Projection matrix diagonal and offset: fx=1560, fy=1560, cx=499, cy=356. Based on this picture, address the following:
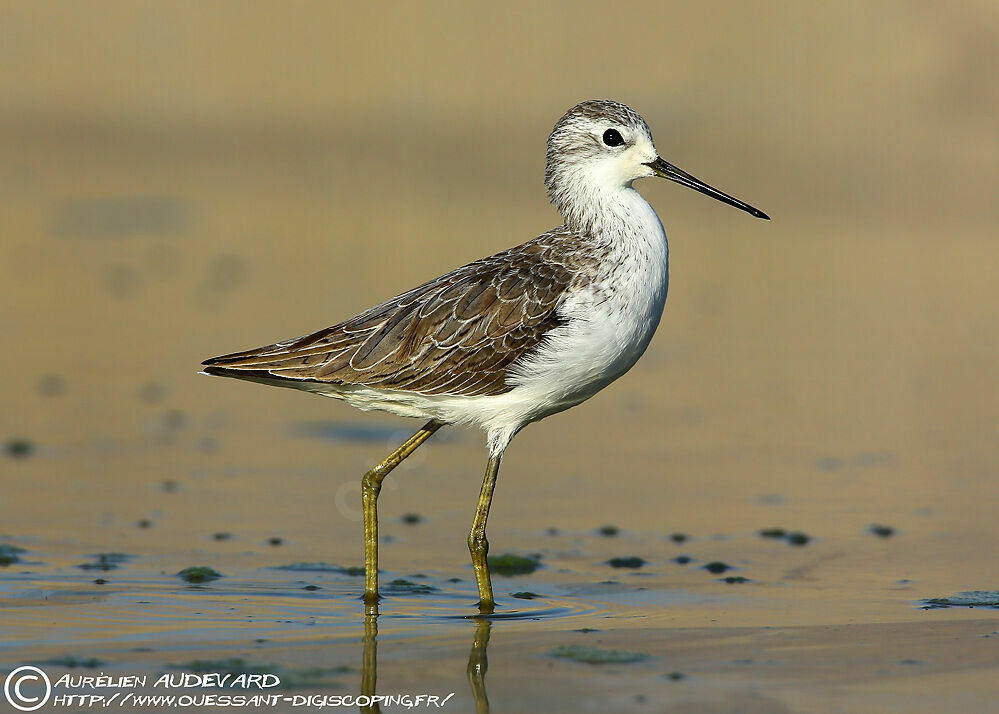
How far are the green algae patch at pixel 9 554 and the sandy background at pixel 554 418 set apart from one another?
0.12 m

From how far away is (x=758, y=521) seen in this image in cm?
1002

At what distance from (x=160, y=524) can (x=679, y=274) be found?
1099cm

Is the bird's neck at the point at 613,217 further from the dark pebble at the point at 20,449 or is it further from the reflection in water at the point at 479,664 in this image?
the dark pebble at the point at 20,449

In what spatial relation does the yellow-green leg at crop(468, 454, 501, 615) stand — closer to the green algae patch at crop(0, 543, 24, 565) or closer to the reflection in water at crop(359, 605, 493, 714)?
the reflection in water at crop(359, 605, 493, 714)

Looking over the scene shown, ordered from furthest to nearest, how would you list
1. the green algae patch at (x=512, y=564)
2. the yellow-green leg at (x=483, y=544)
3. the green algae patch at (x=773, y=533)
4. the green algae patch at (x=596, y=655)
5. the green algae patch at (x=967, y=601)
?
the green algae patch at (x=773, y=533), the green algae patch at (x=512, y=564), the yellow-green leg at (x=483, y=544), the green algae patch at (x=967, y=601), the green algae patch at (x=596, y=655)

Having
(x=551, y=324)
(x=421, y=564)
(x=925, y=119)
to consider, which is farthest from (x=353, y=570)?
(x=925, y=119)

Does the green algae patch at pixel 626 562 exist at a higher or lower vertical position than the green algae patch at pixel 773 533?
lower

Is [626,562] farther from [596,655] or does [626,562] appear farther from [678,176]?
[678,176]

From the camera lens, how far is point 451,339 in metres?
8.62

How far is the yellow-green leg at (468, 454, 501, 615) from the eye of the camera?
8.26 meters

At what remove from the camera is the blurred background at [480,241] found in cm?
1088

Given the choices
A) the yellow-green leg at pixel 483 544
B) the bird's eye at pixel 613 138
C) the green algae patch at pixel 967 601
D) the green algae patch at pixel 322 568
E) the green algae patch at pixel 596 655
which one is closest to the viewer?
the green algae patch at pixel 596 655

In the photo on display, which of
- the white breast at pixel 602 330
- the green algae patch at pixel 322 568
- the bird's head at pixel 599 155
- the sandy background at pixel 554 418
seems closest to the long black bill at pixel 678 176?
the bird's head at pixel 599 155

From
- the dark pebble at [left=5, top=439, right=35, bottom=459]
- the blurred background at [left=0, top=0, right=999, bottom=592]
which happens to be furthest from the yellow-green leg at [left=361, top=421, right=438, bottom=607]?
the dark pebble at [left=5, top=439, right=35, bottom=459]
